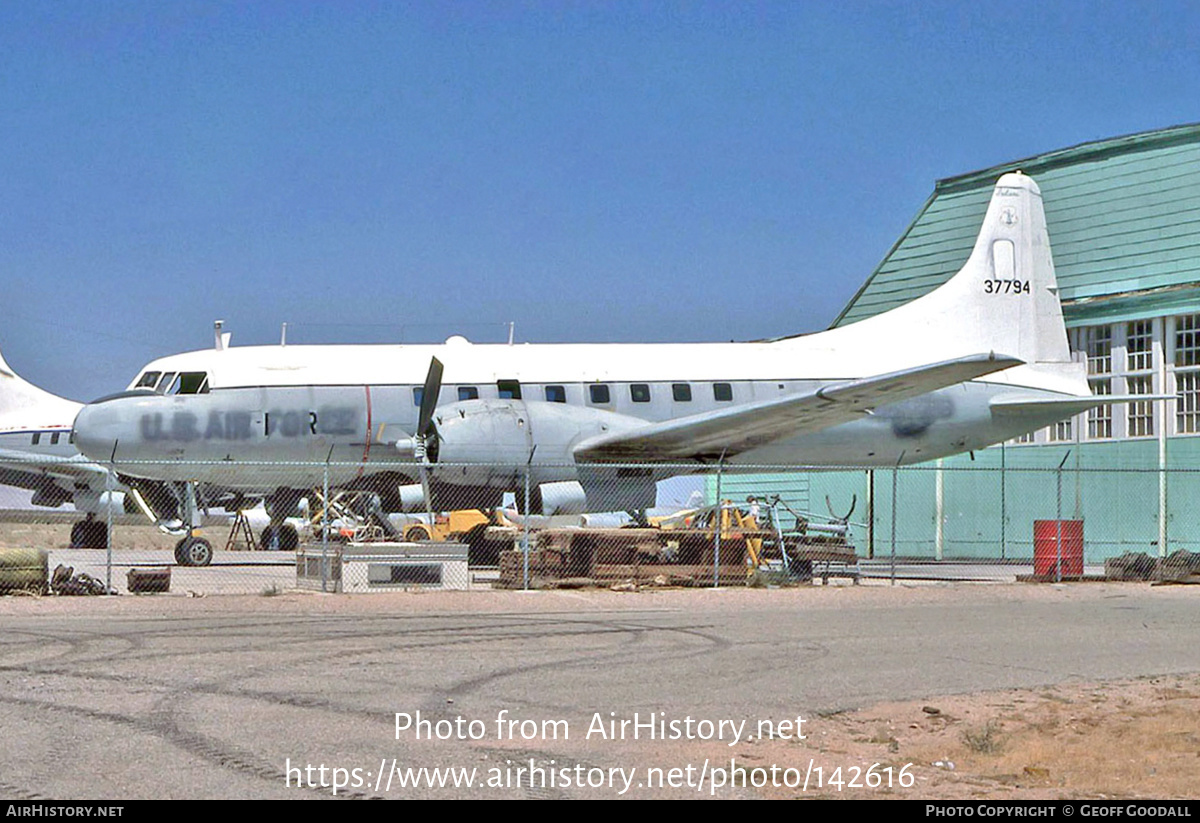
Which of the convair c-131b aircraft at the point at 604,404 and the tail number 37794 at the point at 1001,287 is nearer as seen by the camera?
the convair c-131b aircraft at the point at 604,404

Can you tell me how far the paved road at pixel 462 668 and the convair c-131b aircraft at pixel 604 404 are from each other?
470cm

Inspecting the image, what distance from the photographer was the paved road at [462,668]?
305 inches

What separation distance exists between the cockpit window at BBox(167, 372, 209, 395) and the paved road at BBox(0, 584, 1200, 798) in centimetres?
721

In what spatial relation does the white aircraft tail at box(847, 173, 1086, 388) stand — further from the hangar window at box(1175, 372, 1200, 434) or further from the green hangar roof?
the green hangar roof

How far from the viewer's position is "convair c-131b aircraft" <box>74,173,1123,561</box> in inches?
933

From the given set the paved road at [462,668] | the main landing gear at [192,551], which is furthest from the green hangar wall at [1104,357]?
the main landing gear at [192,551]

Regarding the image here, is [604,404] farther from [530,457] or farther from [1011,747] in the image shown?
[1011,747]

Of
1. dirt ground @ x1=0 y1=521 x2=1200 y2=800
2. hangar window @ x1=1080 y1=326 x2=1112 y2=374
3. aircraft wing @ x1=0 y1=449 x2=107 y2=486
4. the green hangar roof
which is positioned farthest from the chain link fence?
dirt ground @ x1=0 y1=521 x2=1200 y2=800

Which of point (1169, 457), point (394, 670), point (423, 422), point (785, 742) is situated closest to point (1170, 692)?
point (785, 742)

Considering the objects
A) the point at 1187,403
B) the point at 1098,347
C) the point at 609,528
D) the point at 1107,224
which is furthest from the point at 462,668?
the point at 1107,224

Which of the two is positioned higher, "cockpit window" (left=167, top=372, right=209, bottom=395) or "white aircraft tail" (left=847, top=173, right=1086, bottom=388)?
"white aircraft tail" (left=847, top=173, right=1086, bottom=388)

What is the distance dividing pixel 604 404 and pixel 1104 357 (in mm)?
13449

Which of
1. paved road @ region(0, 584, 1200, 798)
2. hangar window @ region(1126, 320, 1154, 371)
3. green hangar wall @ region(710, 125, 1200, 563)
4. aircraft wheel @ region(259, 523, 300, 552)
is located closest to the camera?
paved road @ region(0, 584, 1200, 798)

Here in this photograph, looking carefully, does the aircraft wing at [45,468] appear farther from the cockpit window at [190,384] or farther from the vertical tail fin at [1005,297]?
the vertical tail fin at [1005,297]
